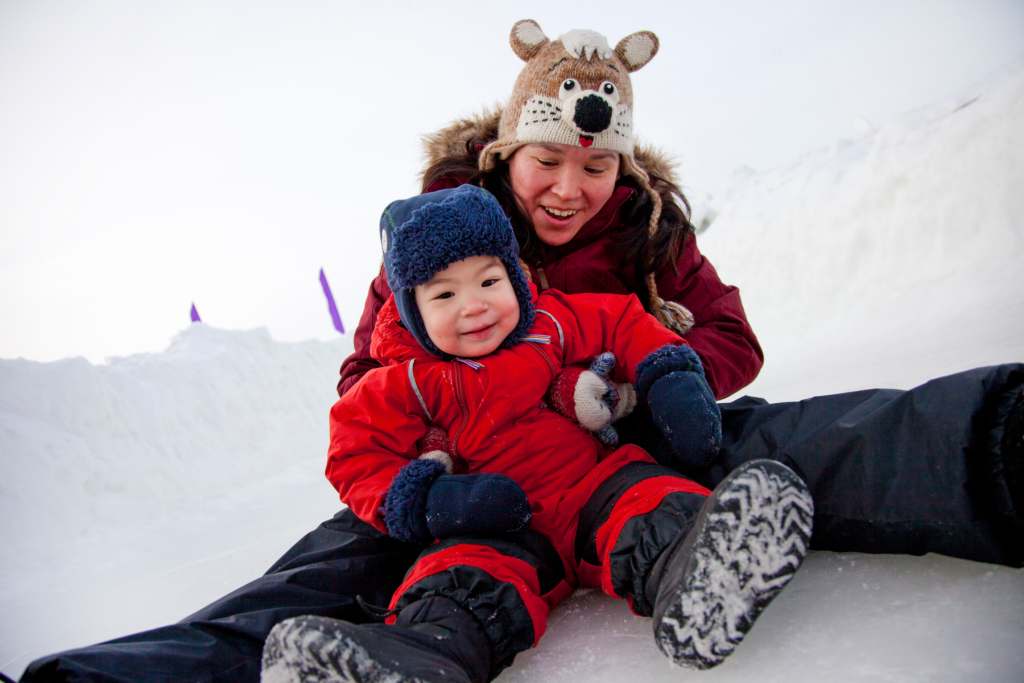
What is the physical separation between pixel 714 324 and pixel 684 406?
0.62 meters

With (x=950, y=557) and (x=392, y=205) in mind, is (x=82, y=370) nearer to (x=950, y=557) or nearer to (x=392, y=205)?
(x=392, y=205)

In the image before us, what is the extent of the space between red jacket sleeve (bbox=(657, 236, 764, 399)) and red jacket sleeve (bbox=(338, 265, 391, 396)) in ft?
2.63

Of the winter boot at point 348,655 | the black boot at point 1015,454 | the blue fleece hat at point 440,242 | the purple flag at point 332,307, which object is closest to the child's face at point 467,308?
the blue fleece hat at point 440,242

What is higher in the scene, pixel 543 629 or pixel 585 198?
pixel 585 198

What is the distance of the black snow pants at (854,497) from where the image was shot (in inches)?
35.6

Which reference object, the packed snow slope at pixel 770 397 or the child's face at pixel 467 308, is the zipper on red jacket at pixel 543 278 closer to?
the child's face at pixel 467 308

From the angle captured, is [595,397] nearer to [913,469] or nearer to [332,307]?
[913,469]

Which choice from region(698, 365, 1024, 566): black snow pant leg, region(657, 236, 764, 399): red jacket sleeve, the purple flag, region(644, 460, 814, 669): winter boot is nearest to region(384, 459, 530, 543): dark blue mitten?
region(644, 460, 814, 669): winter boot

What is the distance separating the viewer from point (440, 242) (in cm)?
134

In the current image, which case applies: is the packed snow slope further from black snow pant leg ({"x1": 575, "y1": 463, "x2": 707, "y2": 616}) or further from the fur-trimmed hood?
the fur-trimmed hood

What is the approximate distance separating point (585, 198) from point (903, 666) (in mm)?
1247

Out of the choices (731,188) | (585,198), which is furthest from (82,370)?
(731,188)

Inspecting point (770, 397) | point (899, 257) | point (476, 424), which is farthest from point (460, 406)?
point (899, 257)

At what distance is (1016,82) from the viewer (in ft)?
10.7
